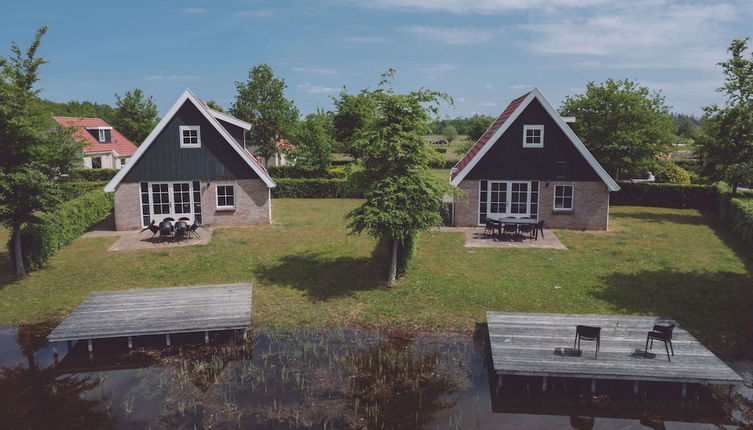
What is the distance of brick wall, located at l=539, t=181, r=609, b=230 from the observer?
2630 centimetres

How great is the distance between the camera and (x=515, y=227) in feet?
79.1

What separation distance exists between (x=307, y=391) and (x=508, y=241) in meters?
14.7

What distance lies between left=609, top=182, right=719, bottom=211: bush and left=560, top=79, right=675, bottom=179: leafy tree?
215 centimetres

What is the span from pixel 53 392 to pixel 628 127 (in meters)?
33.9

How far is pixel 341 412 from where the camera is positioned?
34.1 feet

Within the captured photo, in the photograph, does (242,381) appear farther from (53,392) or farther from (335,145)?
(335,145)

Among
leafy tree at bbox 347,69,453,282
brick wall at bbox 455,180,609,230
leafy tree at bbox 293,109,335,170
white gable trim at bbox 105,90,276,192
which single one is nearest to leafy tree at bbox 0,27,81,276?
white gable trim at bbox 105,90,276,192

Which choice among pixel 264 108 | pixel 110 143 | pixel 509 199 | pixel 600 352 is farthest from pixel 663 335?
pixel 110 143

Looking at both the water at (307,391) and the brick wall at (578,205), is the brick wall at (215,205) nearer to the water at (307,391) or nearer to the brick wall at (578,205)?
the brick wall at (578,205)

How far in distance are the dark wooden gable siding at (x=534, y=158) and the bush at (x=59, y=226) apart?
1897 centimetres

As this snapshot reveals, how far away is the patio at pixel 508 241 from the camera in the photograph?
74.5 feet

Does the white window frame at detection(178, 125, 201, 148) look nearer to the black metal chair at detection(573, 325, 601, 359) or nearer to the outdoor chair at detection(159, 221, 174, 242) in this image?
the outdoor chair at detection(159, 221, 174, 242)

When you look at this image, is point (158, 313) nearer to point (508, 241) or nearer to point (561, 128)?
point (508, 241)

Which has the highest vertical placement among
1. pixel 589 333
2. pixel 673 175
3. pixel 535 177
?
pixel 535 177
